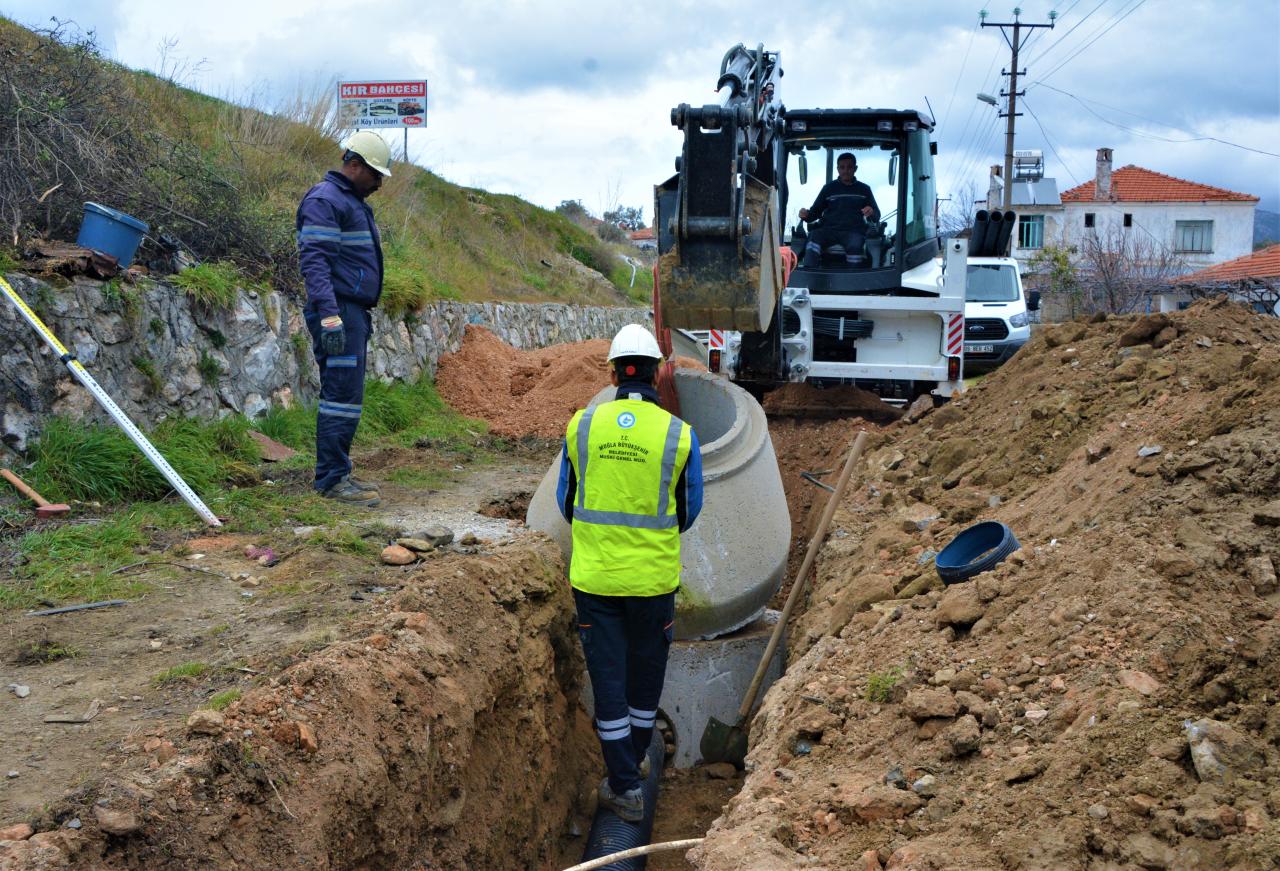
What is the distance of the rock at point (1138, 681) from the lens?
2.99m

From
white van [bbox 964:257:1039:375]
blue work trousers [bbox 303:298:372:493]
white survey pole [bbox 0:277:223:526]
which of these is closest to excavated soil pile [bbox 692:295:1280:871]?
blue work trousers [bbox 303:298:372:493]

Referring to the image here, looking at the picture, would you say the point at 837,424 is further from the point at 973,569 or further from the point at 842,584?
the point at 973,569

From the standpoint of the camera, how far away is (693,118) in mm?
5367

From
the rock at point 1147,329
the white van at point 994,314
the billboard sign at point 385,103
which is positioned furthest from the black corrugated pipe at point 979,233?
the rock at point 1147,329

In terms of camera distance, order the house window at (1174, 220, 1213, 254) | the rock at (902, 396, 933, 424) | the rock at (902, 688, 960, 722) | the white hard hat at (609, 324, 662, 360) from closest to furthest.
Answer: the rock at (902, 688, 960, 722) → the white hard hat at (609, 324, 662, 360) → the rock at (902, 396, 933, 424) → the house window at (1174, 220, 1213, 254)

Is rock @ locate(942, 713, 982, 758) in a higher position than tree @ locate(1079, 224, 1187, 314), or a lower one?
lower

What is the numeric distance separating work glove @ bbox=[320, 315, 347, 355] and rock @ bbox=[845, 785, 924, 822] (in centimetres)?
456

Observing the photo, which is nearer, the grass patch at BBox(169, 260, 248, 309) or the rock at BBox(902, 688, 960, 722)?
the rock at BBox(902, 688, 960, 722)

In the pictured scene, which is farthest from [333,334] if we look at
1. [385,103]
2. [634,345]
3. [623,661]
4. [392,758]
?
[385,103]

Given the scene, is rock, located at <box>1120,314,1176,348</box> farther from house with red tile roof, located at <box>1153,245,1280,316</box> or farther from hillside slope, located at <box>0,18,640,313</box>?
house with red tile roof, located at <box>1153,245,1280,316</box>

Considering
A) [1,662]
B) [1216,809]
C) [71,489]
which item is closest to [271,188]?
[71,489]

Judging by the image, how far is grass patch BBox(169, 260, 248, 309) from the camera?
26.1 feet

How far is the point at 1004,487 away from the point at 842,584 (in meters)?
1.21

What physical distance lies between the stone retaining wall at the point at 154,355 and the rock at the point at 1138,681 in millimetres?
5835
